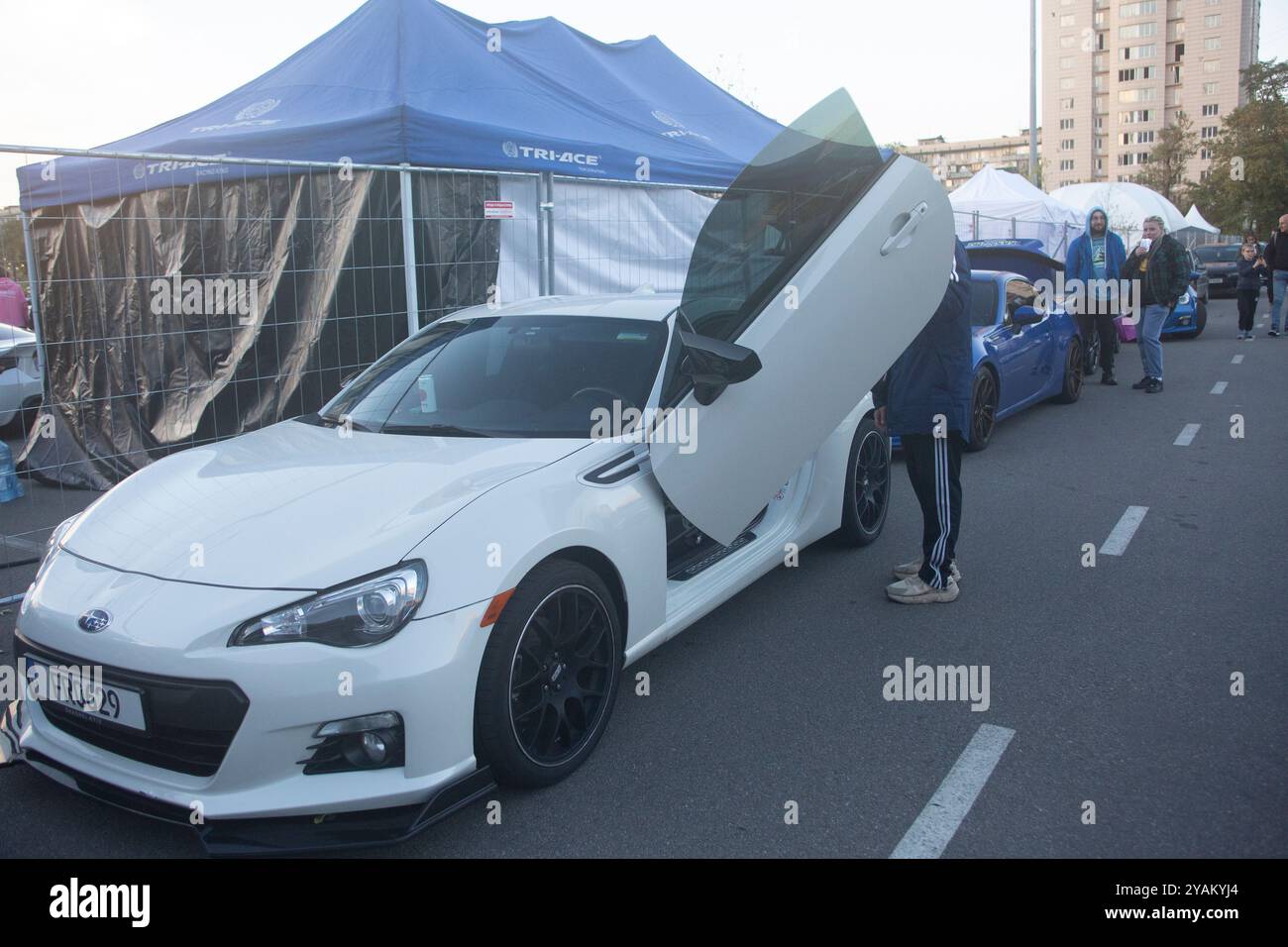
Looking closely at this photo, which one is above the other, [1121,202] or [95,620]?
[1121,202]

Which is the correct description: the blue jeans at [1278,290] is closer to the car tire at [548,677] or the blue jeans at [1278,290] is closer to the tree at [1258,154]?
the car tire at [548,677]

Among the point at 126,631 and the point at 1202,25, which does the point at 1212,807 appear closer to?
the point at 126,631

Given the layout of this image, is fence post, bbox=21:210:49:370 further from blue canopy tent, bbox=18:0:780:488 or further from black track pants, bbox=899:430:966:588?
black track pants, bbox=899:430:966:588

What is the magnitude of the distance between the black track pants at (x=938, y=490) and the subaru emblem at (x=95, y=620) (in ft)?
11.5

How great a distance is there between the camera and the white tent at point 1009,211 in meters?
22.1

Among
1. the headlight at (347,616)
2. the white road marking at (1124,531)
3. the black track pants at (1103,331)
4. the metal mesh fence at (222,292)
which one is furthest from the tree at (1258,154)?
the headlight at (347,616)

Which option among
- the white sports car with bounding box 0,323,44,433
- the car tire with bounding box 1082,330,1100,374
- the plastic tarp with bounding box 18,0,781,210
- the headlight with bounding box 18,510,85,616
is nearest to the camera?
the headlight with bounding box 18,510,85,616

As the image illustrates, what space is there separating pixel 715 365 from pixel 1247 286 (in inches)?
617

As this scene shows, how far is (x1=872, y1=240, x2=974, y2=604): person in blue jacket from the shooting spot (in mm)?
4723

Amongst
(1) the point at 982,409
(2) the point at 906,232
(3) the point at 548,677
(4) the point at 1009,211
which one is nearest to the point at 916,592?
(2) the point at 906,232

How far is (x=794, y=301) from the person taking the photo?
389 centimetres

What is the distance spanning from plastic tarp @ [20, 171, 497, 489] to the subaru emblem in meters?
4.40

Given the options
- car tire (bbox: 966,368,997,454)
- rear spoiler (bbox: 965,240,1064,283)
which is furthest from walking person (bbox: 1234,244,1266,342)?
car tire (bbox: 966,368,997,454)

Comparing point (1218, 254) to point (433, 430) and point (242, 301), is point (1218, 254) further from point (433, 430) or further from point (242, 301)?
point (433, 430)
